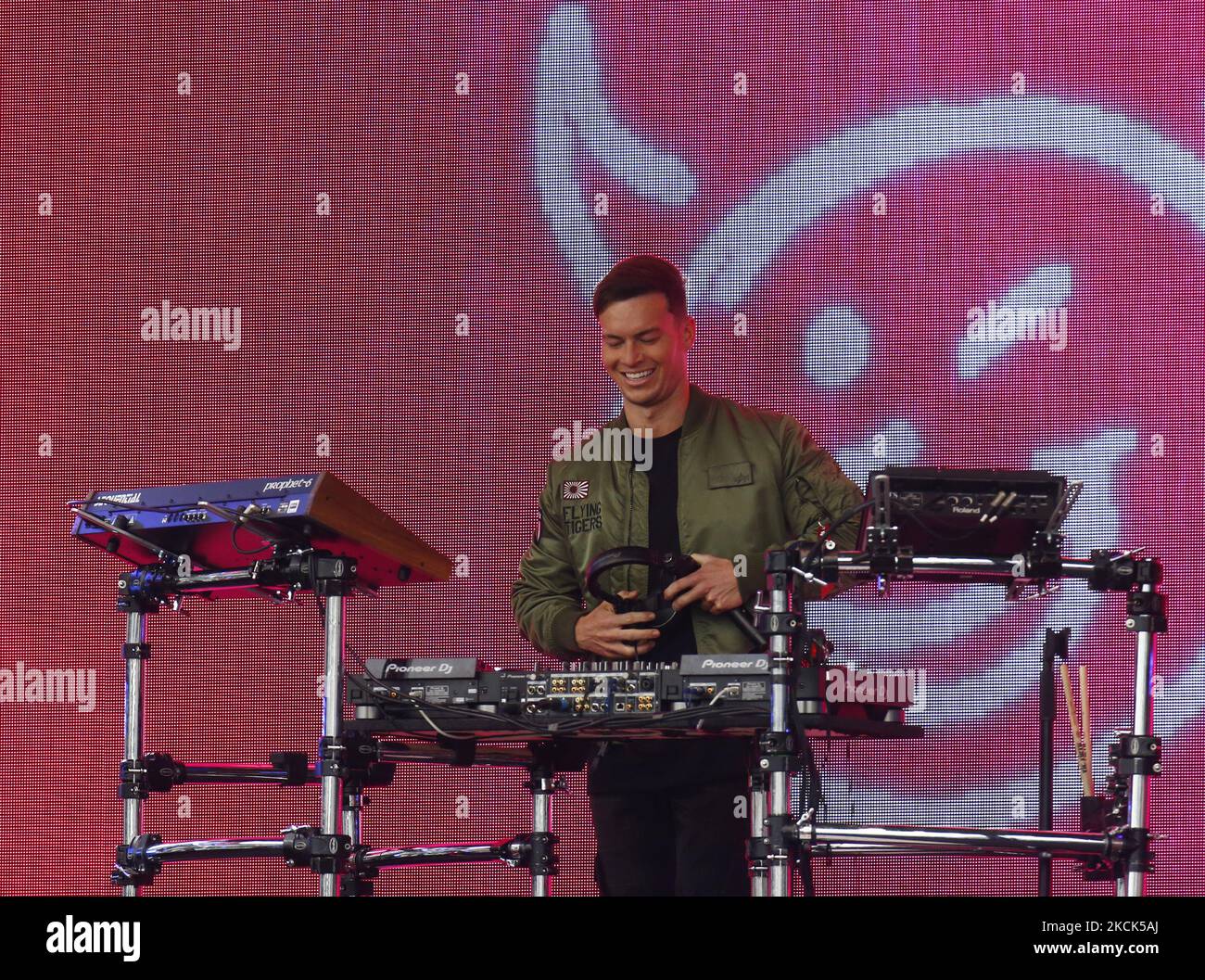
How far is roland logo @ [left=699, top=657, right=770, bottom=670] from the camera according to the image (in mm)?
3398

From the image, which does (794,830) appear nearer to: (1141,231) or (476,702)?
(476,702)

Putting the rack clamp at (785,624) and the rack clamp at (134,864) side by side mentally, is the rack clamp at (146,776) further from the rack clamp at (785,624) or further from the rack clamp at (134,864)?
the rack clamp at (785,624)

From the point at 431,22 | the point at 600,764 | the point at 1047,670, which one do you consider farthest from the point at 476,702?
the point at 431,22

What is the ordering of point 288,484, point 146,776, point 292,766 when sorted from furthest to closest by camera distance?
point 292,766 < point 146,776 < point 288,484

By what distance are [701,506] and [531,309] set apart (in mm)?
1330

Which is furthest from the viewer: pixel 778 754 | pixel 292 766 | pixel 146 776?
pixel 292 766

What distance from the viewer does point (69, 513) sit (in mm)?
5383

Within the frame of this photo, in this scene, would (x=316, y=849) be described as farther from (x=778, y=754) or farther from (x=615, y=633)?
(x=778, y=754)

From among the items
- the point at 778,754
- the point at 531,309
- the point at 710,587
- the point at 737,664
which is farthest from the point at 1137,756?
the point at 531,309

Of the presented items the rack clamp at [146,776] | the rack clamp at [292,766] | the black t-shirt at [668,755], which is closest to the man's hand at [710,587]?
the black t-shirt at [668,755]

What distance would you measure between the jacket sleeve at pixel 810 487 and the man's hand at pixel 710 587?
0.26 m

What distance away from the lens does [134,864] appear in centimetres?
379

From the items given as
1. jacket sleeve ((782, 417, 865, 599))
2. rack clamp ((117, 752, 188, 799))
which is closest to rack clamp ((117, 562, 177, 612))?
rack clamp ((117, 752, 188, 799))

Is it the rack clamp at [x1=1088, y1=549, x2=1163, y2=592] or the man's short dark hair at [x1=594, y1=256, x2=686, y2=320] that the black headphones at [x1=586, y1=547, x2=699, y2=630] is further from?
the rack clamp at [x1=1088, y1=549, x2=1163, y2=592]
